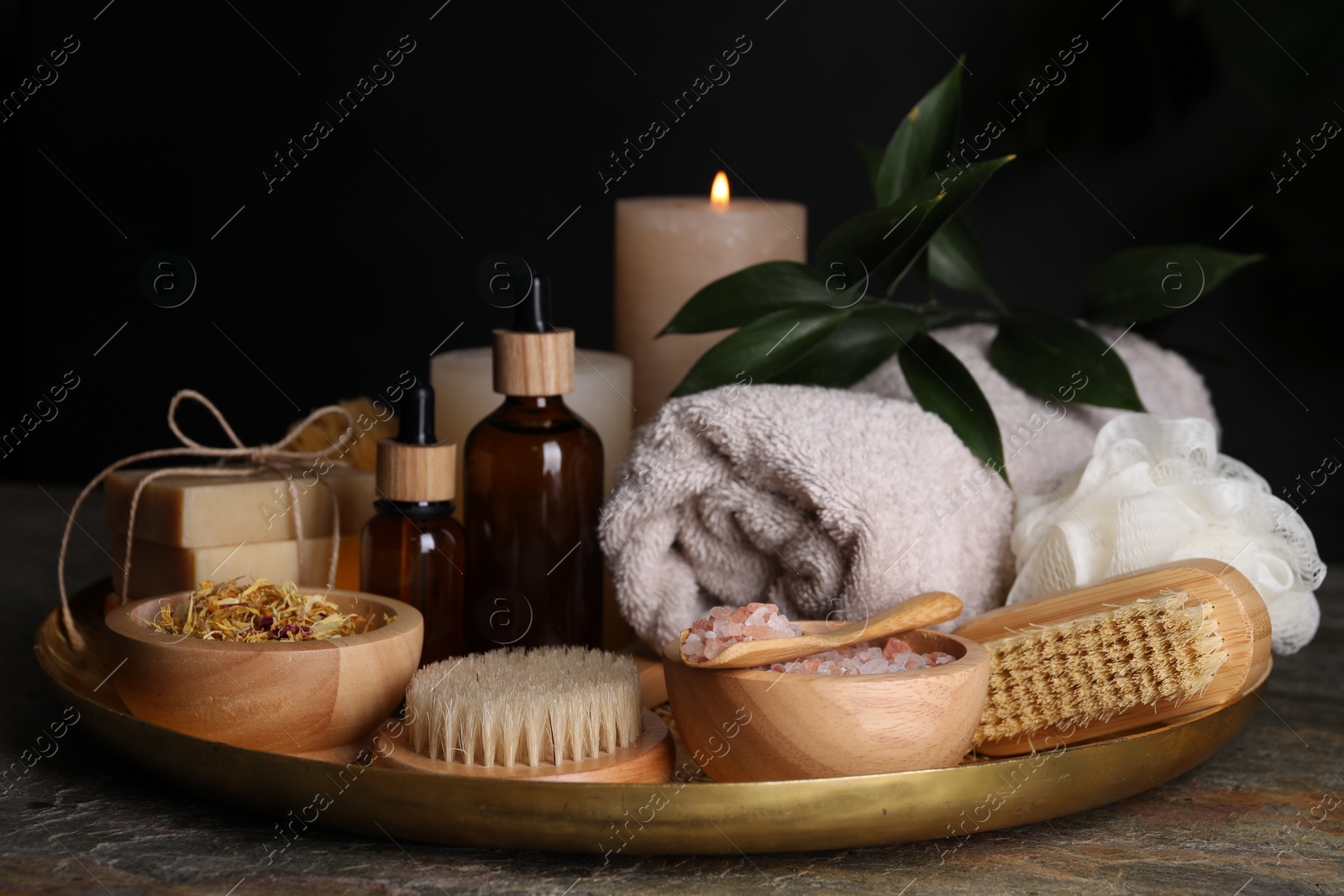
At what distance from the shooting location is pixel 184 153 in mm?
1050

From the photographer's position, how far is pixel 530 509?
0.56 meters

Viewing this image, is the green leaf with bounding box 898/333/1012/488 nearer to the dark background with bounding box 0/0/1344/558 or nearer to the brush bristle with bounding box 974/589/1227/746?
the brush bristle with bounding box 974/589/1227/746

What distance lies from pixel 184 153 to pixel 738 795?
0.86m

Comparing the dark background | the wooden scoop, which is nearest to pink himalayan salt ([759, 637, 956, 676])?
the wooden scoop

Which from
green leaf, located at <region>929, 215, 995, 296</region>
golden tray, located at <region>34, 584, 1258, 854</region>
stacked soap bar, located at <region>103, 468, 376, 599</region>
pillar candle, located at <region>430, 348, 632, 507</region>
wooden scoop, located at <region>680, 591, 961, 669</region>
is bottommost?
golden tray, located at <region>34, 584, 1258, 854</region>

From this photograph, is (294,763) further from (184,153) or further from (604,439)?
(184,153)

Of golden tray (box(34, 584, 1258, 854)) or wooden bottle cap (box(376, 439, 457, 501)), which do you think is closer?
golden tray (box(34, 584, 1258, 854))

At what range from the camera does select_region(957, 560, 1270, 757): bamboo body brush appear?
0.46 metres

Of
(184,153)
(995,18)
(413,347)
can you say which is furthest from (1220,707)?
(184,153)

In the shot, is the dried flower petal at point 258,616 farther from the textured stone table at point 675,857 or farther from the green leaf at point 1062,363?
the green leaf at point 1062,363

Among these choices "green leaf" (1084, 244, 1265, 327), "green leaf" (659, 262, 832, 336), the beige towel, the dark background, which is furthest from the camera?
the dark background

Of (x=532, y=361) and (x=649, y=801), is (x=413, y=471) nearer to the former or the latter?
(x=532, y=361)

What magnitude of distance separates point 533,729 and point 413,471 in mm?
158

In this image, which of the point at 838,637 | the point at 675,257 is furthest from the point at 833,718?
the point at 675,257
